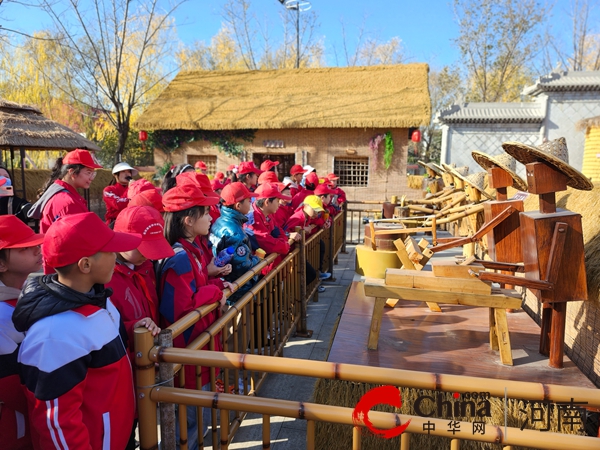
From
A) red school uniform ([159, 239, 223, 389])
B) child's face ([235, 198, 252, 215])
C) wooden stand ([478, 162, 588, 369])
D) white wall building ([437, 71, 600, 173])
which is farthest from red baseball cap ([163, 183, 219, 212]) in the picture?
white wall building ([437, 71, 600, 173])

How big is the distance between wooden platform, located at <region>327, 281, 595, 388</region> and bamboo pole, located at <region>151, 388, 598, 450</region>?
1.51 metres

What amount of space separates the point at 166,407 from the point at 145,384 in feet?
0.50

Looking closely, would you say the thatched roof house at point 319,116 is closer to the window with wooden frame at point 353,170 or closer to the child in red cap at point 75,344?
the window with wooden frame at point 353,170

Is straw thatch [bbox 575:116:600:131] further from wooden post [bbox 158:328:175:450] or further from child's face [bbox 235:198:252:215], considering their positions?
wooden post [bbox 158:328:175:450]

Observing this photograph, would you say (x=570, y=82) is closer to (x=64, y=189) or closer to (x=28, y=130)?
(x=28, y=130)

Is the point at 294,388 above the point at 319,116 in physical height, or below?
below

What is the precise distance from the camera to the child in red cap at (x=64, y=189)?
3.68 m

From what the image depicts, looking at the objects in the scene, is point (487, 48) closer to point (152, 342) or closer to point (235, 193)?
point (235, 193)

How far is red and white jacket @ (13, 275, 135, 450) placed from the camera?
4.57 ft

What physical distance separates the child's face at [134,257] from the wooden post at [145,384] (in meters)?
0.43

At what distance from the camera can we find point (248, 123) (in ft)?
52.7

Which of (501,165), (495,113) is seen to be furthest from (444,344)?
(495,113)

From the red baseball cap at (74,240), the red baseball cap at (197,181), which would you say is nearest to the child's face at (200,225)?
the red baseball cap at (197,181)

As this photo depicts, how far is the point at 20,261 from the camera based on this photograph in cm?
183
